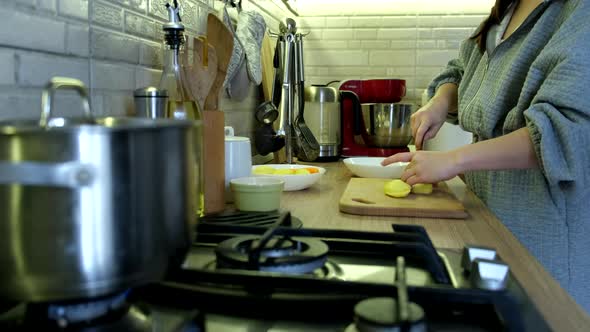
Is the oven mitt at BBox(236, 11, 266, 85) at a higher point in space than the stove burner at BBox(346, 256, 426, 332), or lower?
higher

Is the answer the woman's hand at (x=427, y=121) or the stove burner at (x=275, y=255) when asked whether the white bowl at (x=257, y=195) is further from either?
the woman's hand at (x=427, y=121)

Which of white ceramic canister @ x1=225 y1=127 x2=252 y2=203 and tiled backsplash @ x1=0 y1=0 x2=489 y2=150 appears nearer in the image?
tiled backsplash @ x1=0 y1=0 x2=489 y2=150

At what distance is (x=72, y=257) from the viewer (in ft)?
1.18

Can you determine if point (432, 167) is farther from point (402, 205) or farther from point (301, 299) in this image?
point (301, 299)

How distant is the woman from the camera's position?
1005mm

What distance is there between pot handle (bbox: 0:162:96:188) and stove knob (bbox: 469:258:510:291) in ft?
1.26

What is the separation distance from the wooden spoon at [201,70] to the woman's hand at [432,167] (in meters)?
0.46

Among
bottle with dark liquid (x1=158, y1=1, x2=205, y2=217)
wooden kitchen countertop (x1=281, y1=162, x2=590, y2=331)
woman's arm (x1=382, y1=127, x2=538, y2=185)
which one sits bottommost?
wooden kitchen countertop (x1=281, y1=162, x2=590, y2=331)

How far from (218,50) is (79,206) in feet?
2.55

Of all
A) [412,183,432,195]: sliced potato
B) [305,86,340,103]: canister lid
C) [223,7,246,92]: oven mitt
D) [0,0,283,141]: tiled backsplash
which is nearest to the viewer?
[0,0,283,141]: tiled backsplash

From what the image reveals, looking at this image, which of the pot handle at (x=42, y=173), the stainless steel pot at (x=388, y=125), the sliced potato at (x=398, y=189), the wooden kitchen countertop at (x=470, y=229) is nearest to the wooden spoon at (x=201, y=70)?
the wooden kitchen countertop at (x=470, y=229)

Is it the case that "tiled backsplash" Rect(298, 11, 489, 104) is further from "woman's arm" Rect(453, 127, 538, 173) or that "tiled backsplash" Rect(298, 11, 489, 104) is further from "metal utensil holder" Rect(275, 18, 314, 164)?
"woman's arm" Rect(453, 127, 538, 173)

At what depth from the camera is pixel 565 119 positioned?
1.00m

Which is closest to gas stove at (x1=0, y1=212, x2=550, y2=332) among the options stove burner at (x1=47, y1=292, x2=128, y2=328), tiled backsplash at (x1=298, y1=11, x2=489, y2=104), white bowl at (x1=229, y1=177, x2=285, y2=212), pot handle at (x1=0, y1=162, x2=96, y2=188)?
stove burner at (x1=47, y1=292, x2=128, y2=328)
